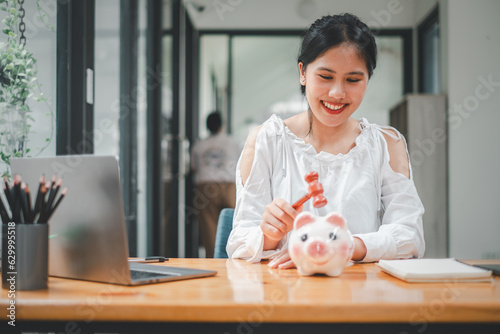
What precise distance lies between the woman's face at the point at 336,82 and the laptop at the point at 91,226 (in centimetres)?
68

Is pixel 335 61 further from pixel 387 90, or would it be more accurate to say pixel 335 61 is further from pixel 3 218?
pixel 387 90

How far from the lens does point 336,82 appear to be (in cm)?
148

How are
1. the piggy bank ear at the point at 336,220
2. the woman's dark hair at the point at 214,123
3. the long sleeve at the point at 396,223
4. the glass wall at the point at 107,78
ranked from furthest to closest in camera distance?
the woman's dark hair at the point at 214,123 < the glass wall at the point at 107,78 < the long sleeve at the point at 396,223 < the piggy bank ear at the point at 336,220

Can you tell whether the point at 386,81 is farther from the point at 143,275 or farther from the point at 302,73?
the point at 143,275

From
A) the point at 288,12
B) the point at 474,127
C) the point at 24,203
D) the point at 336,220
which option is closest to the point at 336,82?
the point at 336,220

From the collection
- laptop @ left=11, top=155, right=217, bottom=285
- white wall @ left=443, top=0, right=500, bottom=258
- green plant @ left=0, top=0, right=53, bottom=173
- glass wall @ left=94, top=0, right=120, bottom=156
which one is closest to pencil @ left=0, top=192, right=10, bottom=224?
laptop @ left=11, top=155, right=217, bottom=285

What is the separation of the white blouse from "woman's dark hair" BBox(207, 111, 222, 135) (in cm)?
347

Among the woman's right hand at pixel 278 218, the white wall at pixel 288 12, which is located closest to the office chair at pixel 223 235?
the woman's right hand at pixel 278 218

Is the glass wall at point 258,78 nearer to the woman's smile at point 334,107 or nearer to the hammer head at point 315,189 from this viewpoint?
the woman's smile at point 334,107

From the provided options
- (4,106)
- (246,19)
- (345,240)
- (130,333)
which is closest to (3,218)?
(130,333)

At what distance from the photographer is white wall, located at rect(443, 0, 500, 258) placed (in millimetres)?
4395

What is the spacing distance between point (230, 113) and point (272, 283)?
19.0 ft

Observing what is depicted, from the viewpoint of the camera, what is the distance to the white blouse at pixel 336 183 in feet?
4.81

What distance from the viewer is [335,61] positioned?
147 cm
